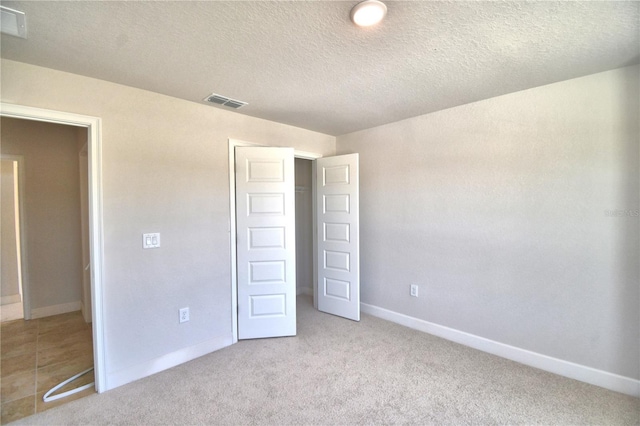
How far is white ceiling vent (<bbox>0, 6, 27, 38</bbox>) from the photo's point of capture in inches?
54.3

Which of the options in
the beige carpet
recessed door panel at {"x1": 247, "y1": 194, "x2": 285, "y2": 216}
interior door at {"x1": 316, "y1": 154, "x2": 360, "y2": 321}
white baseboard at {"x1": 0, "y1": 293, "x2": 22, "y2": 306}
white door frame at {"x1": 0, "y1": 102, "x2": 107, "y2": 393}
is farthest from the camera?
white baseboard at {"x1": 0, "y1": 293, "x2": 22, "y2": 306}

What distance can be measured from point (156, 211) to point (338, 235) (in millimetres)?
2073

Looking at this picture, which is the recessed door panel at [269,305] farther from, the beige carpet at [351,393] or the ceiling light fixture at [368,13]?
the ceiling light fixture at [368,13]

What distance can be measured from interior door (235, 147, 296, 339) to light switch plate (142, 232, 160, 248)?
0.78 m

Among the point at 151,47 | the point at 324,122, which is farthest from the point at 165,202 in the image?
the point at 324,122

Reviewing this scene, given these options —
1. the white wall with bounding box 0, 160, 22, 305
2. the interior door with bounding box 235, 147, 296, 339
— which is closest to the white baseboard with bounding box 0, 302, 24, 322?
the white wall with bounding box 0, 160, 22, 305

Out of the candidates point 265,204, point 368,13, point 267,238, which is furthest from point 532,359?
point 368,13

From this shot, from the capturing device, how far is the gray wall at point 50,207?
3.51m

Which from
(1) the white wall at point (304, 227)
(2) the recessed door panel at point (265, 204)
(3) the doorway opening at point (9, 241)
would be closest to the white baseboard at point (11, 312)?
(3) the doorway opening at point (9, 241)

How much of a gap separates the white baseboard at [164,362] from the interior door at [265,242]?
0.28 m

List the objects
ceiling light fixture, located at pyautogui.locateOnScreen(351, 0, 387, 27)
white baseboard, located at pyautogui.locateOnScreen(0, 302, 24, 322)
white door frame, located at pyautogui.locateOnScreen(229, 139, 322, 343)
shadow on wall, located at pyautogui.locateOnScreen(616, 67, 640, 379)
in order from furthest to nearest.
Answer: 1. white baseboard, located at pyautogui.locateOnScreen(0, 302, 24, 322)
2. white door frame, located at pyautogui.locateOnScreen(229, 139, 322, 343)
3. shadow on wall, located at pyautogui.locateOnScreen(616, 67, 640, 379)
4. ceiling light fixture, located at pyautogui.locateOnScreen(351, 0, 387, 27)

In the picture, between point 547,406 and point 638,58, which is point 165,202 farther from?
point 638,58

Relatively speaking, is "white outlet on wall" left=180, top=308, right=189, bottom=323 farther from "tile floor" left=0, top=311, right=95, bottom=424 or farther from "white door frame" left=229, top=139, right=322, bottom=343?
"tile floor" left=0, top=311, right=95, bottom=424

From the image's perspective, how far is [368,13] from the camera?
4.54 ft
